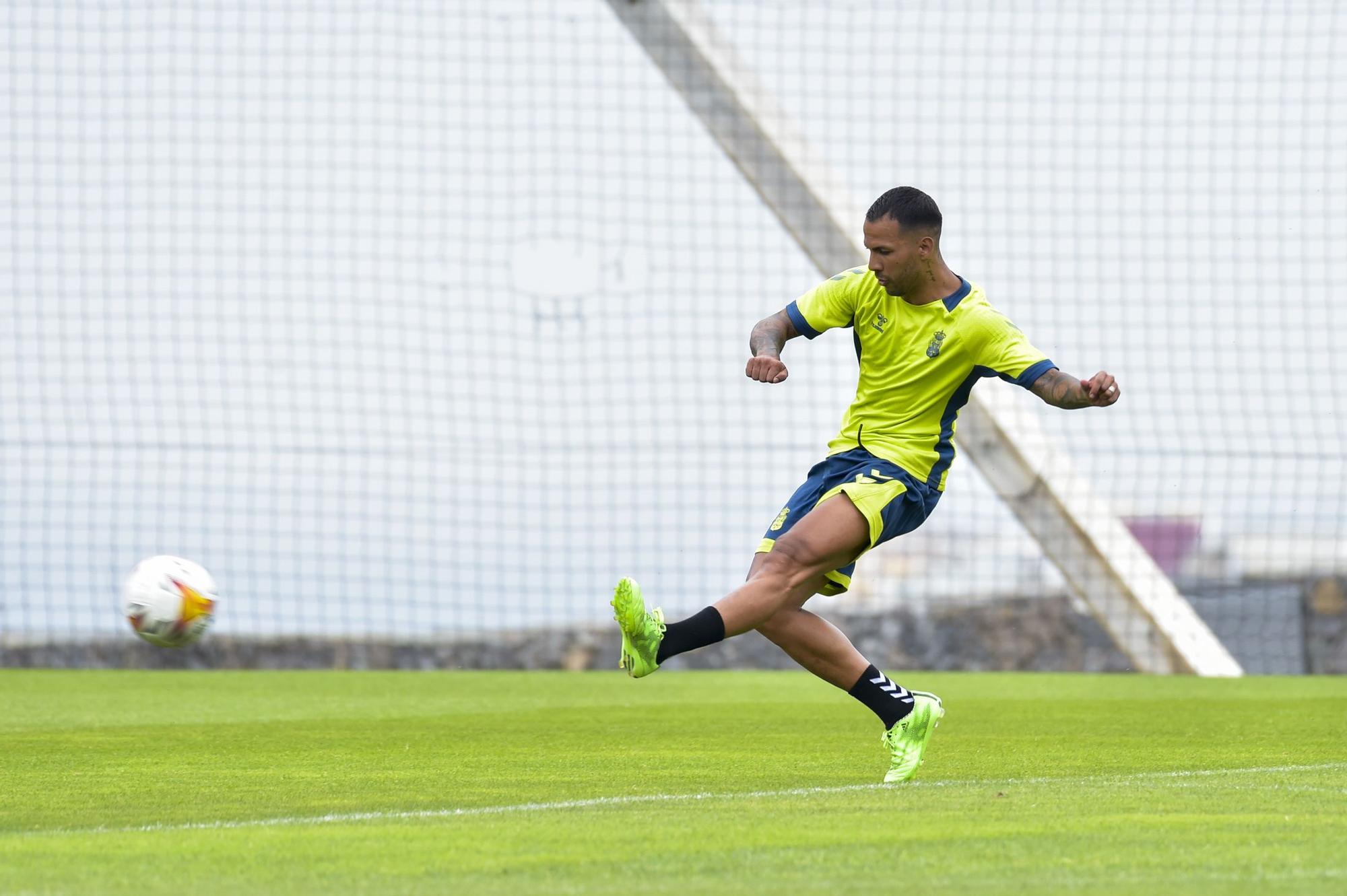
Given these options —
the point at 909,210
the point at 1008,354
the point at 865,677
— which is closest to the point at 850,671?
the point at 865,677

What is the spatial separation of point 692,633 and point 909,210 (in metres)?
1.52

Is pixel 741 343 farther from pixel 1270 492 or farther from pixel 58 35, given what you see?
pixel 58 35

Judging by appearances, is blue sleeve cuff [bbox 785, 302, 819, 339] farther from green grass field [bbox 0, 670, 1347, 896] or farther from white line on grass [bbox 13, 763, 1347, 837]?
white line on grass [bbox 13, 763, 1347, 837]

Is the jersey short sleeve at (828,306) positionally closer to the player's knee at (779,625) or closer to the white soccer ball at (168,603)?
the player's knee at (779,625)

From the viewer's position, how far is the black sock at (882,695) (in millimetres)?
5734

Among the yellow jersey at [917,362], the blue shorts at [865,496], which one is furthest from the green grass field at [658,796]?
the yellow jersey at [917,362]

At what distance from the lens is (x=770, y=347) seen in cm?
582

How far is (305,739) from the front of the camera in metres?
6.93

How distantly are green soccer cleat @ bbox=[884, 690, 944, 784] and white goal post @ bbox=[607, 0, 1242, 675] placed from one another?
5533 mm

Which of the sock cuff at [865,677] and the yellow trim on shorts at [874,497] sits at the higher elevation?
the yellow trim on shorts at [874,497]

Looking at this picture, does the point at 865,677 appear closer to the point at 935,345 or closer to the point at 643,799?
the point at 935,345

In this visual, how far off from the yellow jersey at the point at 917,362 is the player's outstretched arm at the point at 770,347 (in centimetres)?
11

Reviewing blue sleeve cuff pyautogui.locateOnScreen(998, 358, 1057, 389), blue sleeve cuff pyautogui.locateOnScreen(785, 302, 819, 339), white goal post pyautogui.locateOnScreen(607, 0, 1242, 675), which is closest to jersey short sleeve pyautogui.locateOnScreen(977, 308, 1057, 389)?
blue sleeve cuff pyautogui.locateOnScreen(998, 358, 1057, 389)

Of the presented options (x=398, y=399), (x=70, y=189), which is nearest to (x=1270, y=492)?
(x=398, y=399)
